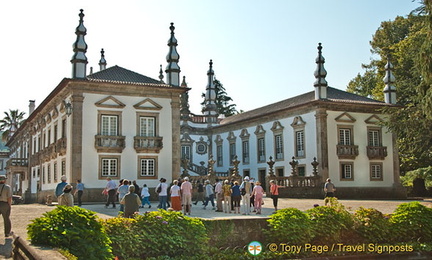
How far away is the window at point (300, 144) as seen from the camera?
34500 mm

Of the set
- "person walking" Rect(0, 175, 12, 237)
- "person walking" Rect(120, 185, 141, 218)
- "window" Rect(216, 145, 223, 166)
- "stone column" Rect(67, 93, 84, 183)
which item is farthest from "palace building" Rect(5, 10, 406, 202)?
"person walking" Rect(0, 175, 12, 237)

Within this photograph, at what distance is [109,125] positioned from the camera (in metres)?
27.9

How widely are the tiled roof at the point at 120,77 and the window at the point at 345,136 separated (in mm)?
12219

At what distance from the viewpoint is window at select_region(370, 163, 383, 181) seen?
3391cm

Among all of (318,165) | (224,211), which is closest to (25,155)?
(318,165)

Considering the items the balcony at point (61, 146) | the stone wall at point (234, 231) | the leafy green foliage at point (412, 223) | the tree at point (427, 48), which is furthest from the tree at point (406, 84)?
the balcony at point (61, 146)

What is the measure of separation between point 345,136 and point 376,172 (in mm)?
3285

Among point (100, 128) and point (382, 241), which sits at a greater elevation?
point (100, 128)

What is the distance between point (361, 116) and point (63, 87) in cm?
1901

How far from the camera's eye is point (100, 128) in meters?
27.6

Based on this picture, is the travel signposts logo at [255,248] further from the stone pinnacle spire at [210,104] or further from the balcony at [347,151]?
the stone pinnacle spire at [210,104]

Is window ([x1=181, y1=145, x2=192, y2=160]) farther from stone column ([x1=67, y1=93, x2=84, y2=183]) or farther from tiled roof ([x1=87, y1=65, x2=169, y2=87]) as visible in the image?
stone column ([x1=67, y1=93, x2=84, y2=183])

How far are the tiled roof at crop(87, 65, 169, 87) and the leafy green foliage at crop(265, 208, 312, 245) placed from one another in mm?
18420

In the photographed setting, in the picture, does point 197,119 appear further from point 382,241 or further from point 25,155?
point 382,241
